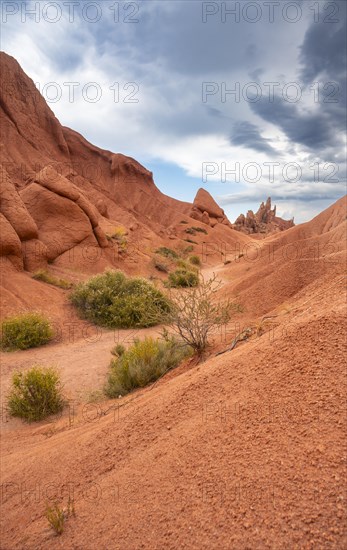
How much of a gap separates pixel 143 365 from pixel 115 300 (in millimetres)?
5555

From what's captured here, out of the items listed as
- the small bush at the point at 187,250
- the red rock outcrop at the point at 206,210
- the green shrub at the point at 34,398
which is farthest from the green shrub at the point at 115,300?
the red rock outcrop at the point at 206,210

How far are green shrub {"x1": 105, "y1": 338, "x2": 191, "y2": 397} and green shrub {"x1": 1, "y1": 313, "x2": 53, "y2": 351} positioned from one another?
323cm

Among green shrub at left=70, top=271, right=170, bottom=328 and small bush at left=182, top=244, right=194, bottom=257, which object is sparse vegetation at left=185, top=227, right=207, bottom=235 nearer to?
small bush at left=182, top=244, right=194, bottom=257

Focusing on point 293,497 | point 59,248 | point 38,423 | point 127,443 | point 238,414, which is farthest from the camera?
point 59,248

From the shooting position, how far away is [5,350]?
28.0 feet

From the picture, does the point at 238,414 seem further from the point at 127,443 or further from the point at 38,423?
the point at 38,423

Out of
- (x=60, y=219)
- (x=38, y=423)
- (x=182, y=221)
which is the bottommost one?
(x=38, y=423)

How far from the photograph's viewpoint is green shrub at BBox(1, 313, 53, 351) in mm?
8727

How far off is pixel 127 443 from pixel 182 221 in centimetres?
4698

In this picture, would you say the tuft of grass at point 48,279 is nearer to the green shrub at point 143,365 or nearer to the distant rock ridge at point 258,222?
the green shrub at point 143,365

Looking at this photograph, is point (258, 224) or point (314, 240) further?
point (258, 224)

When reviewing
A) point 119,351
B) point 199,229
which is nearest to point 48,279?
point 119,351

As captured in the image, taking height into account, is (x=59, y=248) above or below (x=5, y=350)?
above

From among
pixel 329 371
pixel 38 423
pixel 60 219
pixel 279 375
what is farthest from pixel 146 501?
pixel 60 219
